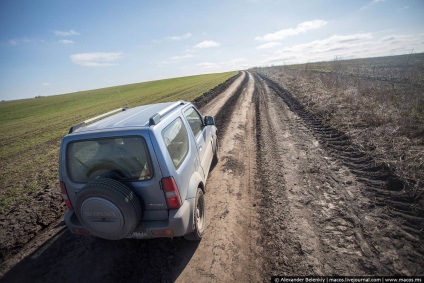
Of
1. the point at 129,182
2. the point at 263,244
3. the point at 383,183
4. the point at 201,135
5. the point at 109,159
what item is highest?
the point at 109,159

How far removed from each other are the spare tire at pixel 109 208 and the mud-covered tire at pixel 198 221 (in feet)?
2.80

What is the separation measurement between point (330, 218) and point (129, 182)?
323 cm

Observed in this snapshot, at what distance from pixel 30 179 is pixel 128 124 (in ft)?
20.4

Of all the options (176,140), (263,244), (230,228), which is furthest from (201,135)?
(263,244)

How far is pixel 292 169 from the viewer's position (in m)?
5.34

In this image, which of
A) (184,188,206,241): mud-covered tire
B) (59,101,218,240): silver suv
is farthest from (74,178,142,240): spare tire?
(184,188,206,241): mud-covered tire

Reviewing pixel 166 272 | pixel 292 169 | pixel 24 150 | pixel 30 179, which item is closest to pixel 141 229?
pixel 166 272

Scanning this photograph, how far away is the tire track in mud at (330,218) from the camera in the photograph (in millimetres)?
2742

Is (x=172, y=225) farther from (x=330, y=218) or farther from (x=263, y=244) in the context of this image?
(x=330, y=218)

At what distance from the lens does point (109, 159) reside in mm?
2965

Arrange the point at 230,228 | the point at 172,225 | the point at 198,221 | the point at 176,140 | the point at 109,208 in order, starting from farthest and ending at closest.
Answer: the point at 230,228 < the point at 198,221 < the point at 176,140 < the point at 172,225 < the point at 109,208

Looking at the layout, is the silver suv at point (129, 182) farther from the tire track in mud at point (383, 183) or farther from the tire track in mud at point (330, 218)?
the tire track in mud at point (383, 183)

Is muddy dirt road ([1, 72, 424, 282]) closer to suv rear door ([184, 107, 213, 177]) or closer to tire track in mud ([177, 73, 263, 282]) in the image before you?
tire track in mud ([177, 73, 263, 282])

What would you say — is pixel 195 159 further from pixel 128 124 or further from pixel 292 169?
pixel 292 169
